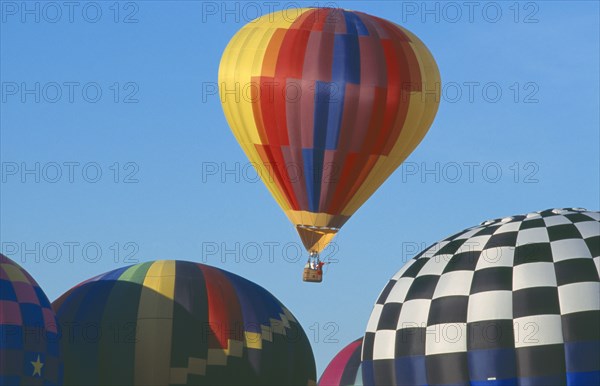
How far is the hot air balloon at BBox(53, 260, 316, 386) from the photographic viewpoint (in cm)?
3114

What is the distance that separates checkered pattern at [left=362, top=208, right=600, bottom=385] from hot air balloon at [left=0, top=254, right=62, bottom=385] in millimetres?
5168

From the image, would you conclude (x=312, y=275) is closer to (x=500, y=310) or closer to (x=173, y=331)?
(x=173, y=331)

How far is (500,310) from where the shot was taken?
2566cm

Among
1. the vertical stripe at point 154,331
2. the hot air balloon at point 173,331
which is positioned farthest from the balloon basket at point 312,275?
the vertical stripe at point 154,331

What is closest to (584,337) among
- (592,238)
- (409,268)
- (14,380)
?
(592,238)

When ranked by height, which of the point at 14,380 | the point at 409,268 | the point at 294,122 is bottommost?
the point at 14,380

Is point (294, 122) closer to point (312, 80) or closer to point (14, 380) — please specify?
point (312, 80)

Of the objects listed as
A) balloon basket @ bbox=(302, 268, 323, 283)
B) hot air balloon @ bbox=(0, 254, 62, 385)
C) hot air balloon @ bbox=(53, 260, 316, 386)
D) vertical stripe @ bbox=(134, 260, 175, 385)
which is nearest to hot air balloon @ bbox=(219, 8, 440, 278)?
balloon basket @ bbox=(302, 268, 323, 283)

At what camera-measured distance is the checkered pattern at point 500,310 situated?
25172mm

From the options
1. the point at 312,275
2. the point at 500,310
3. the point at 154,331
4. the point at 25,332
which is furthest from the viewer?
the point at 312,275

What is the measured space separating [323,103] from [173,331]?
192 inches

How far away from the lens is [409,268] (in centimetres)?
2748

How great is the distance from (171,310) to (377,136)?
4833 mm

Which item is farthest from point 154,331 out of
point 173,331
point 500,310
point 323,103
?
point 500,310
